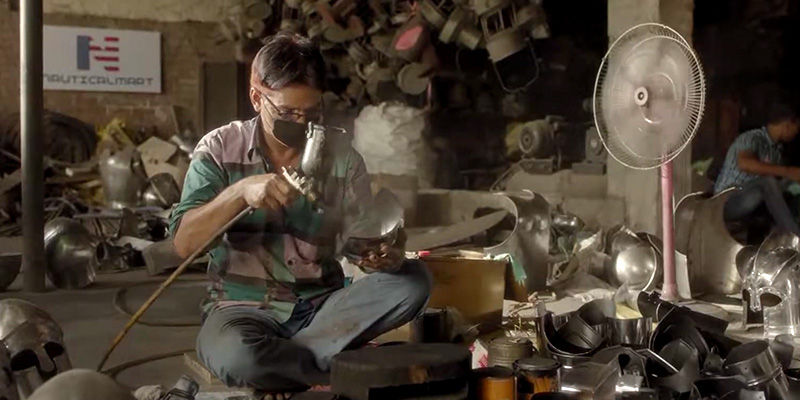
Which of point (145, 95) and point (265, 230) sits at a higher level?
point (145, 95)

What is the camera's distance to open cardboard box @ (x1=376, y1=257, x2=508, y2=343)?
4391 mm

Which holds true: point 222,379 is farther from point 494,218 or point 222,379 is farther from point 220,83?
point 220,83

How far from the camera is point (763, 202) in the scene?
20.7 ft

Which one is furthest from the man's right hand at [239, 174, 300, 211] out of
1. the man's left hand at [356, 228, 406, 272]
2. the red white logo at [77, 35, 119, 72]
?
the red white logo at [77, 35, 119, 72]

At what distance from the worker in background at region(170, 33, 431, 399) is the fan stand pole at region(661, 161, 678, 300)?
2280 mm

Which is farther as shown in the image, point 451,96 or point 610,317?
point 451,96

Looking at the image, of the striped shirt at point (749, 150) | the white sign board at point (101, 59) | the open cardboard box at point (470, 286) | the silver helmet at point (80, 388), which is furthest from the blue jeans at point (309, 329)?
the white sign board at point (101, 59)

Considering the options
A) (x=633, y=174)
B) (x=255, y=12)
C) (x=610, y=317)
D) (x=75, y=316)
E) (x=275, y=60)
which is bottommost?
(x=75, y=316)

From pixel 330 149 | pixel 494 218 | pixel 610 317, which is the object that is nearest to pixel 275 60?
pixel 330 149

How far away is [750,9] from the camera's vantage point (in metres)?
10.1

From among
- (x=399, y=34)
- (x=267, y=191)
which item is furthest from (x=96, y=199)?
(x=267, y=191)

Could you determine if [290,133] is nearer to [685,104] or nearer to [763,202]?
[685,104]

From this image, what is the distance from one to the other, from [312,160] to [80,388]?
1014 mm

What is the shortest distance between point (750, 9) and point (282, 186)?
29.3 ft
